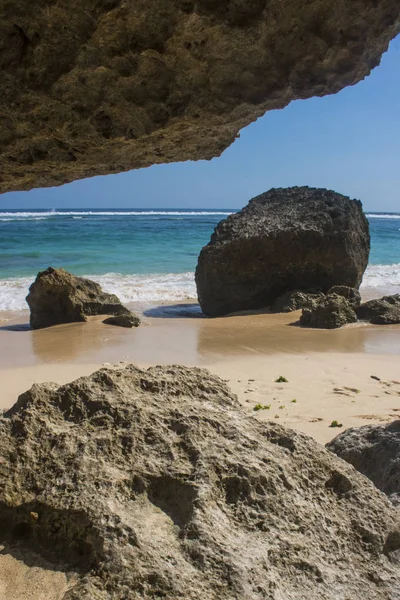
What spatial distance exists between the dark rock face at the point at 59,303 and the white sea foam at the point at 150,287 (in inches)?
85.2

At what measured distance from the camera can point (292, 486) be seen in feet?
6.46

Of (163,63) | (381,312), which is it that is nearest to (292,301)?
(381,312)

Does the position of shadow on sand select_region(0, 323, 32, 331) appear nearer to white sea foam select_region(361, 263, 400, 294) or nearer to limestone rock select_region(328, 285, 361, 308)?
limestone rock select_region(328, 285, 361, 308)

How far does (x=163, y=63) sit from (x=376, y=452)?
1.97 m

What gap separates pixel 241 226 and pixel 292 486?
8.93 m

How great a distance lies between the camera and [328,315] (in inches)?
350

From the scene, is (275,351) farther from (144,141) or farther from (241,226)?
(144,141)

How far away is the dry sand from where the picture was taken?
15.5ft

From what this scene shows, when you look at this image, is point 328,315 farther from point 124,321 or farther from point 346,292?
point 124,321

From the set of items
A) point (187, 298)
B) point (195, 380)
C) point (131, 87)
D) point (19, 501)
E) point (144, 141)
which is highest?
point (131, 87)

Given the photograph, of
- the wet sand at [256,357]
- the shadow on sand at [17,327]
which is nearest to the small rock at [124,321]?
the wet sand at [256,357]

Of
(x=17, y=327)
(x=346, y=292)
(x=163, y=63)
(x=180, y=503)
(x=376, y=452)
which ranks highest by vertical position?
(x=163, y=63)

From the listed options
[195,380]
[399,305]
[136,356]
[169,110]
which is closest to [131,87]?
[169,110]

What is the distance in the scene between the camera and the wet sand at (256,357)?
475 centimetres
